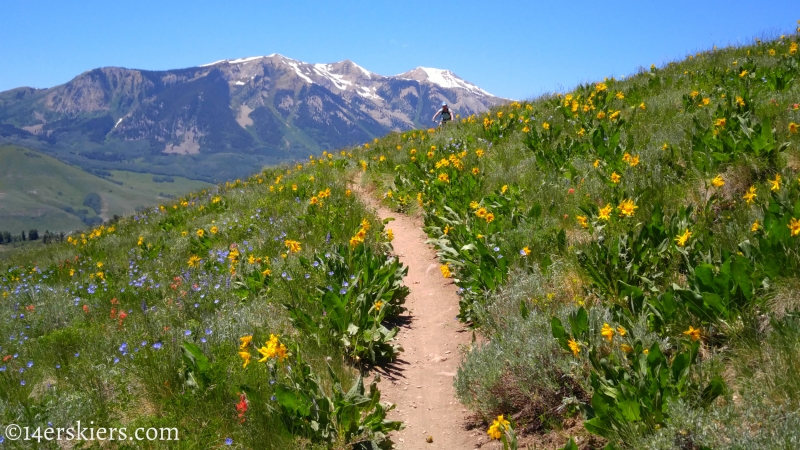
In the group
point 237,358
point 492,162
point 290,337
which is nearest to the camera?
point 237,358

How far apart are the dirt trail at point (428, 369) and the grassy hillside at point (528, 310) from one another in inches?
8.3

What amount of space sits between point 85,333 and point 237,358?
218cm

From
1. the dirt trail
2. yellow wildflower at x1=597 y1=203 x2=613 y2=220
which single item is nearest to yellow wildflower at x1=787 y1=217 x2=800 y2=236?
yellow wildflower at x1=597 y1=203 x2=613 y2=220

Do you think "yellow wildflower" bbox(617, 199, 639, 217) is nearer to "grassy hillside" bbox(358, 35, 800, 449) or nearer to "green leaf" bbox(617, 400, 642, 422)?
"grassy hillside" bbox(358, 35, 800, 449)

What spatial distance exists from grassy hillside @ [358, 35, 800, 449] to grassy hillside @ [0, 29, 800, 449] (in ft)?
0.06

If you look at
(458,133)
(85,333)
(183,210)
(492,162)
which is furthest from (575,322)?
(183,210)

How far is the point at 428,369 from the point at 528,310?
109 cm

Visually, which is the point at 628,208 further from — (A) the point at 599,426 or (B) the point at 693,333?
(A) the point at 599,426

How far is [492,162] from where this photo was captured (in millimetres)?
8891

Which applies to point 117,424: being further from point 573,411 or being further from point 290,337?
point 573,411

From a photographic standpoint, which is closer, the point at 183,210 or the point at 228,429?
the point at 228,429

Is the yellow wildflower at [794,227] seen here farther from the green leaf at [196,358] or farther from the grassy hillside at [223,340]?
the green leaf at [196,358]

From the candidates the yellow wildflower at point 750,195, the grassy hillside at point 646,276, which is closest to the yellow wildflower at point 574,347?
the grassy hillside at point 646,276

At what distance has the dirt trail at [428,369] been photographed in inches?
143
